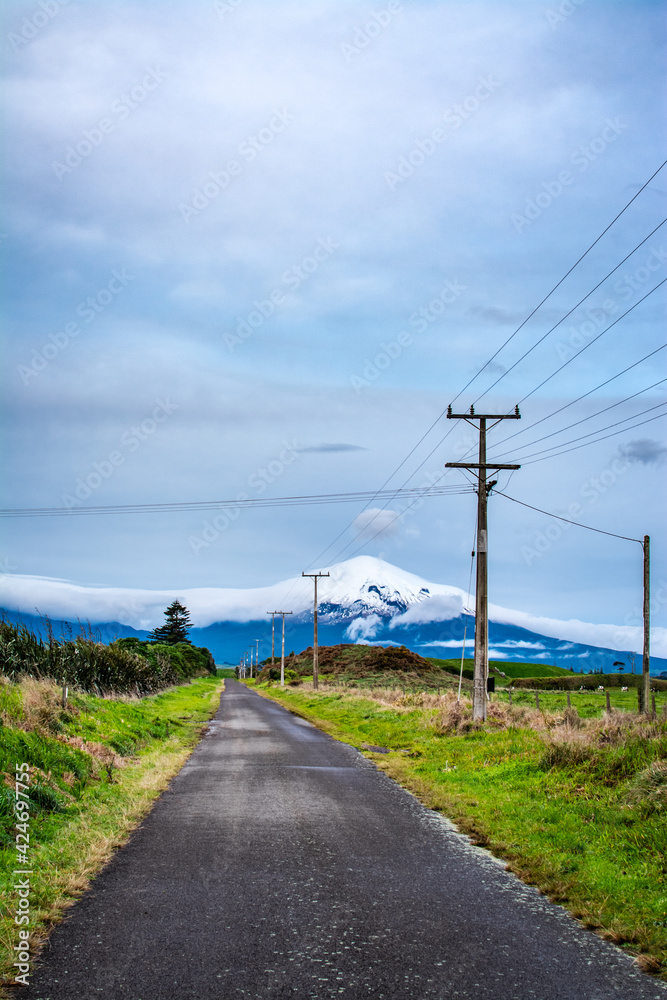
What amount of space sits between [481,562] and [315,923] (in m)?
18.7

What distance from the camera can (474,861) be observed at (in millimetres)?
8672

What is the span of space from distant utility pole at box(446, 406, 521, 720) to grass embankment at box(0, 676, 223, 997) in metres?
8.61

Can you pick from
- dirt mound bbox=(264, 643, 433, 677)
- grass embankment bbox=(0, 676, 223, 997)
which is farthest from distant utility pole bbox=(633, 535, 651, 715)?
dirt mound bbox=(264, 643, 433, 677)

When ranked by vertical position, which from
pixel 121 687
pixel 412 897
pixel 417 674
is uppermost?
pixel 412 897

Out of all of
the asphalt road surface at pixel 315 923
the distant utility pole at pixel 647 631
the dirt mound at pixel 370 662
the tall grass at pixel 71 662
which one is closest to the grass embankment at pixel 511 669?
the dirt mound at pixel 370 662

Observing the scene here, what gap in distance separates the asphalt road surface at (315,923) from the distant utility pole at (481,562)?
12.6 meters

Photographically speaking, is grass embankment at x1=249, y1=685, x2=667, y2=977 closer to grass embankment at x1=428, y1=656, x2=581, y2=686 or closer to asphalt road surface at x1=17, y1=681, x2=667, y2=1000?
asphalt road surface at x1=17, y1=681, x2=667, y2=1000

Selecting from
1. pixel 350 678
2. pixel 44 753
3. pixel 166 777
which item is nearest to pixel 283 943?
pixel 44 753

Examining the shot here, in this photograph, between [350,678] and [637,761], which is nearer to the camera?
[637,761]

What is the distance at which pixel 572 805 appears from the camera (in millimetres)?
11031

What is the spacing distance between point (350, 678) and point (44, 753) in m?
70.9

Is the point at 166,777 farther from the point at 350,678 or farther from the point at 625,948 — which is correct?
the point at 350,678

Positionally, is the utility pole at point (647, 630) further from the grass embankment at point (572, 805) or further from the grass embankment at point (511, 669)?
the grass embankment at point (511, 669)
